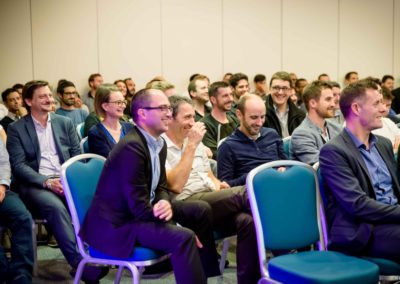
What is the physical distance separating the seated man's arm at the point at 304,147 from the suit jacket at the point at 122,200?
1464mm

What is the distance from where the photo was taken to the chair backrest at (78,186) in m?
2.86

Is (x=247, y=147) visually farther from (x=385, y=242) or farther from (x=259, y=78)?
(x=259, y=78)

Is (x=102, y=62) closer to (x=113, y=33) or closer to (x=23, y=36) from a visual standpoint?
(x=113, y=33)

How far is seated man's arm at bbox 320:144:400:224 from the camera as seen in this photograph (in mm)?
2508

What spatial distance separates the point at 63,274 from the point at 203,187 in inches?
46.9

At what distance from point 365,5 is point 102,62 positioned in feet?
16.1

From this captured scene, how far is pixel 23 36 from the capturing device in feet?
25.8

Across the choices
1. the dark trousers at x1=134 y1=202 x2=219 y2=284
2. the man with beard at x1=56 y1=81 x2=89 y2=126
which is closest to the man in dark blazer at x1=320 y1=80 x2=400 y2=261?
the dark trousers at x1=134 y1=202 x2=219 y2=284

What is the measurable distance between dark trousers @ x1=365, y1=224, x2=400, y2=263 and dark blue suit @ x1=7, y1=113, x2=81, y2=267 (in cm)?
180

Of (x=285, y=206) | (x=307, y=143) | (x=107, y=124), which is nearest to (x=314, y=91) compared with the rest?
(x=307, y=143)

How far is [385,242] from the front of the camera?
248 cm

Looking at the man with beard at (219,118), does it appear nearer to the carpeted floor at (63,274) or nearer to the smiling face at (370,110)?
the carpeted floor at (63,274)

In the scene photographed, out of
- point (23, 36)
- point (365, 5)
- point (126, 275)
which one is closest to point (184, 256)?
point (126, 275)

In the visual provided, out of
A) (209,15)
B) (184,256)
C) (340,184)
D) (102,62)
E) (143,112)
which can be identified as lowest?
(184,256)
